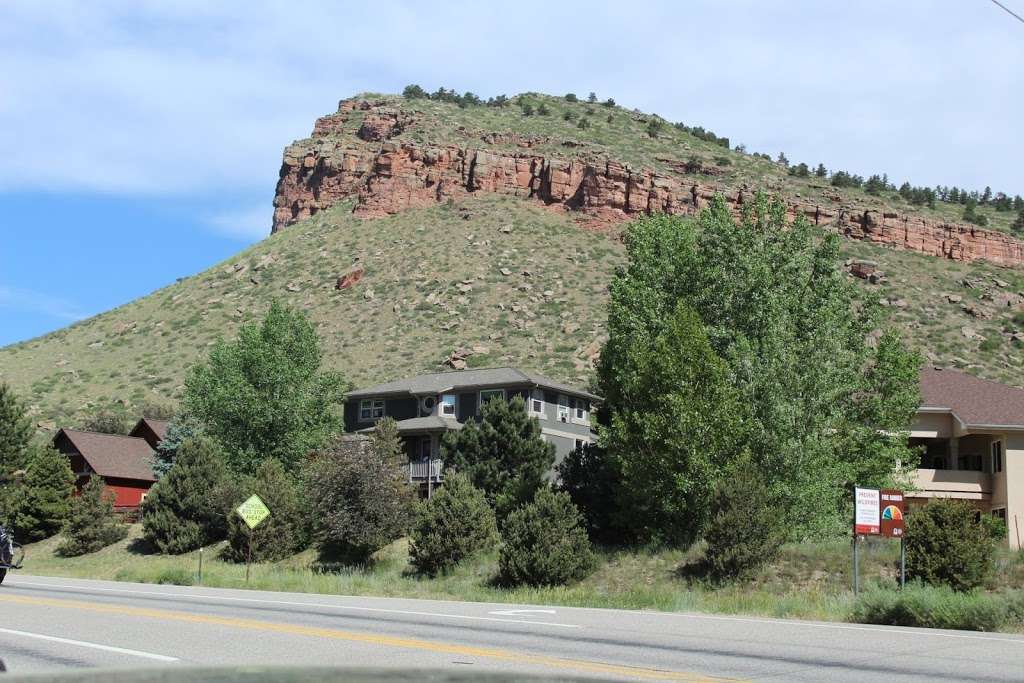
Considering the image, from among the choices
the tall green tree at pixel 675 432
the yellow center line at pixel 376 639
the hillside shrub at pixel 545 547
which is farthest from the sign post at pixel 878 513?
the yellow center line at pixel 376 639

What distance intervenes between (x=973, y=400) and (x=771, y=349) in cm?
1314

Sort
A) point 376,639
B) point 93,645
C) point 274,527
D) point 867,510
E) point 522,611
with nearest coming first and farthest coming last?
point 93,645 < point 376,639 < point 522,611 < point 867,510 < point 274,527

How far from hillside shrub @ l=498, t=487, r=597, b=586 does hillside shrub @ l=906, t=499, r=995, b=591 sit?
880 centimetres

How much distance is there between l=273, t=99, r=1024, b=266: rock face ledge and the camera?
98.8m

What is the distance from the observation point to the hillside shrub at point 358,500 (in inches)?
1439

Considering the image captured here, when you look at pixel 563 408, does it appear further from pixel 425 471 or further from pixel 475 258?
pixel 475 258

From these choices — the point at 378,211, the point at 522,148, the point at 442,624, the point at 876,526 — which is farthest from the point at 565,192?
the point at 442,624

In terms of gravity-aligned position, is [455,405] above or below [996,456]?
above

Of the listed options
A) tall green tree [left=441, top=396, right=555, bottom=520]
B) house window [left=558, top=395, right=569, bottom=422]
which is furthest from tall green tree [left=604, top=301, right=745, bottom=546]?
house window [left=558, top=395, right=569, bottom=422]

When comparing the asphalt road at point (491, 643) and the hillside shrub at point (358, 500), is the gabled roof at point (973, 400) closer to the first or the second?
the hillside shrub at point (358, 500)

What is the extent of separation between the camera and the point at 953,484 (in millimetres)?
39438

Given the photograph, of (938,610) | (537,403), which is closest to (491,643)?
(938,610)

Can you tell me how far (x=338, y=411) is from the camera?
2549 inches

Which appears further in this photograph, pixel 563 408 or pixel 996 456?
pixel 563 408
